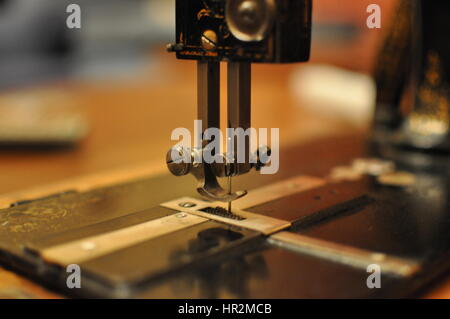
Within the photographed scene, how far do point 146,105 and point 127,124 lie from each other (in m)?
0.37

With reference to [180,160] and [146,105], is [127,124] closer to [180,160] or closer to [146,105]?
[146,105]

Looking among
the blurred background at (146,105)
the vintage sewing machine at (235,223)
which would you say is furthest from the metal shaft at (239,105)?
the blurred background at (146,105)

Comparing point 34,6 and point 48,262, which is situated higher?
point 34,6

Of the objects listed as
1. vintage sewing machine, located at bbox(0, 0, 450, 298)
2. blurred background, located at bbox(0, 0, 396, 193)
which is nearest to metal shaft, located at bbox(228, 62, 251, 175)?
vintage sewing machine, located at bbox(0, 0, 450, 298)

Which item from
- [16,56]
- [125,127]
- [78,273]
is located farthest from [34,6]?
[78,273]

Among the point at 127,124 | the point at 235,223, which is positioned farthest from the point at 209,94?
the point at 127,124

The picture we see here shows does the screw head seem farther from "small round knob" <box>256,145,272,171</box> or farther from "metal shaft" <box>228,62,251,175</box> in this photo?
"small round knob" <box>256,145,272,171</box>

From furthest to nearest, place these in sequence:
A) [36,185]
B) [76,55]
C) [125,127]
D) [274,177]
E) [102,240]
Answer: [76,55] < [125,127] < [36,185] < [274,177] < [102,240]

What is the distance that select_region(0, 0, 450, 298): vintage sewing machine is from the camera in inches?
28.0

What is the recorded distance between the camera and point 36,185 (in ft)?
4.45

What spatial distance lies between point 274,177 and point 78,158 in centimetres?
63
